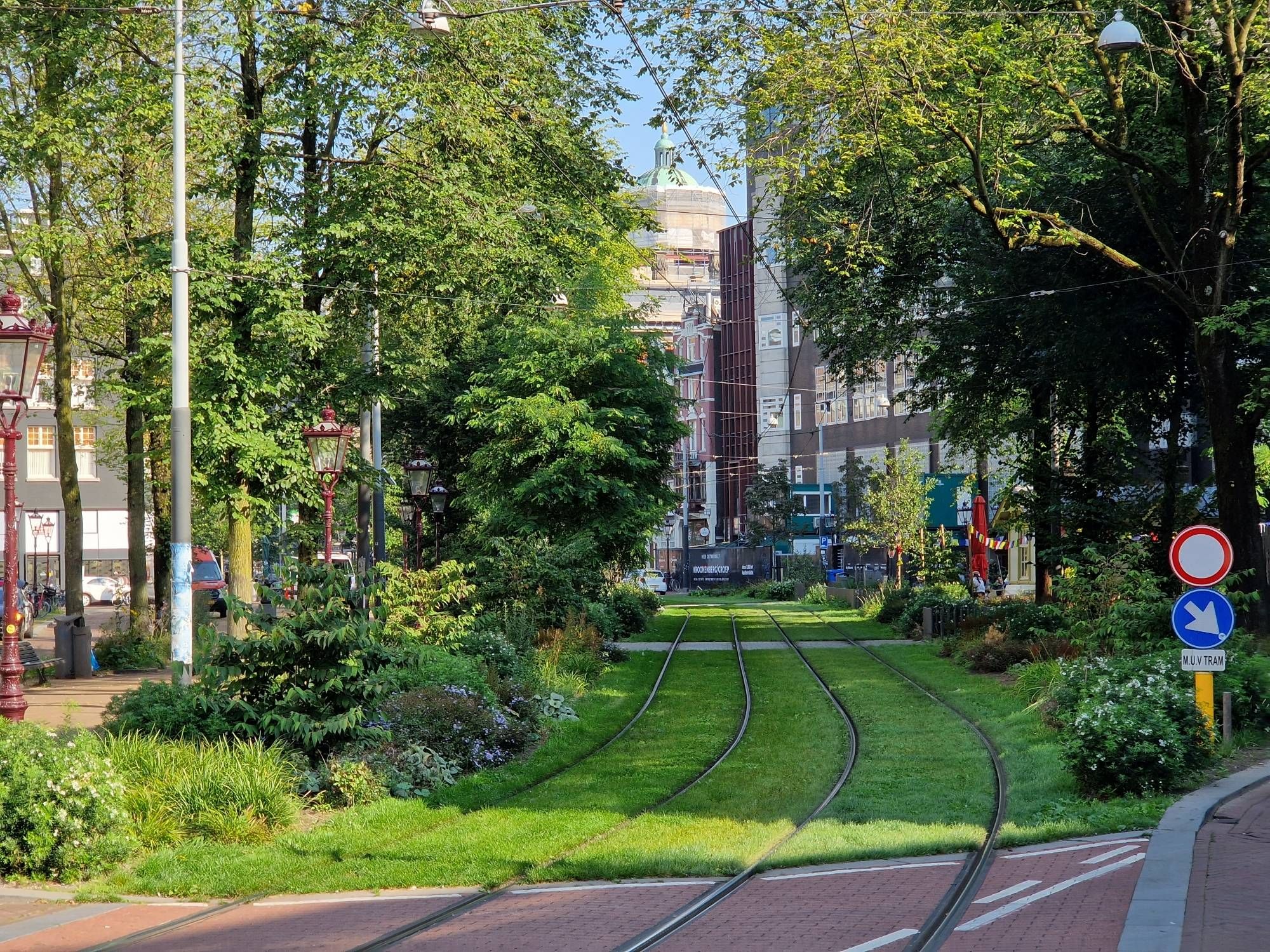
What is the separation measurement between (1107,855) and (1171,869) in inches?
37.6

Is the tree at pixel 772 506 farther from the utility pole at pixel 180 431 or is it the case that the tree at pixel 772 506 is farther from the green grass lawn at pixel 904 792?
the utility pole at pixel 180 431

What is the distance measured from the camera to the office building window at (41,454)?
68.1 metres

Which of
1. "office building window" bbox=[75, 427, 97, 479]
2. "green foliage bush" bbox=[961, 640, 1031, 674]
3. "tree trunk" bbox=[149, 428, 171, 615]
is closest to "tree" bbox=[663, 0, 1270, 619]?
"green foliage bush" bbox=[961, 640, 1031, 674]

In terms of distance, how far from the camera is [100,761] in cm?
1091

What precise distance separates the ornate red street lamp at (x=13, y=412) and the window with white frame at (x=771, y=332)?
88605 mm

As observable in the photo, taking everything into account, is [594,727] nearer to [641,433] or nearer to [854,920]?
[854,920]

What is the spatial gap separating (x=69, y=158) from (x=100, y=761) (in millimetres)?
15055

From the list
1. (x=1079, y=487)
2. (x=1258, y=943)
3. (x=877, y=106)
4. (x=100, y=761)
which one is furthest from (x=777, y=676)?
(x=1258, y=943)

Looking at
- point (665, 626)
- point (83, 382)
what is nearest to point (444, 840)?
point (665, 626)

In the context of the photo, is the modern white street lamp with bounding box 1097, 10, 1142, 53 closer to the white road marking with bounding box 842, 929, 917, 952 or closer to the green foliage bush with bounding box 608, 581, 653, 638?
the white road marking with bounding box 842, 929, 917, 952

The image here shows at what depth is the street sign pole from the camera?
42.3 ft

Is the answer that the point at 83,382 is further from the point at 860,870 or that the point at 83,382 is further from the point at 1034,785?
the point at 860,870

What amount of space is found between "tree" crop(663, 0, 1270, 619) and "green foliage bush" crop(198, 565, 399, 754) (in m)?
9.38

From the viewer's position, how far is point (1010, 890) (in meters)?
9.04
